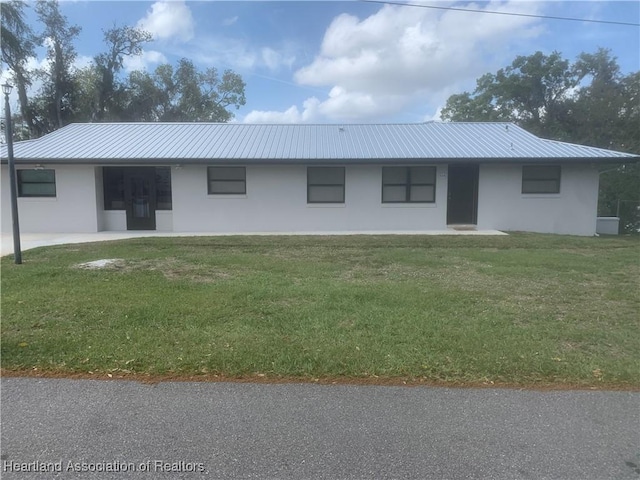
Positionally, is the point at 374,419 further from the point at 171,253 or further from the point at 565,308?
the point at 171,253

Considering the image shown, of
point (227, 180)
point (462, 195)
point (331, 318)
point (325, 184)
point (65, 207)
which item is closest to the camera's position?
point (331, 318)

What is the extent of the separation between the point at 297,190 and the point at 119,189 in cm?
652

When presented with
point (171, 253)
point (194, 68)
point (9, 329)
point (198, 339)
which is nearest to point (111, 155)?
point (171, 253)

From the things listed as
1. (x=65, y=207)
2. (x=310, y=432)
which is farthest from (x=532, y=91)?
(x=310, y=432)

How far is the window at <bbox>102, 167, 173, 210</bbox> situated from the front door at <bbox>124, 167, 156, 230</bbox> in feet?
0.54

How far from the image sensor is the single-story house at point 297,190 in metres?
16.1

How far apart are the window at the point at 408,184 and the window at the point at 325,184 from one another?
1.56m

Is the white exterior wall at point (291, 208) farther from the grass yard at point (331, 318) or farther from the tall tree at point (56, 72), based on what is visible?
the tall tree at point (56, 72)

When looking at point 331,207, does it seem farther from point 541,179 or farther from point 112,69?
point 112,69

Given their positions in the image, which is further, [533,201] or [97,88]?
[97,88]

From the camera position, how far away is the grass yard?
4152 millimetres

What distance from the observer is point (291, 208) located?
16.5 m

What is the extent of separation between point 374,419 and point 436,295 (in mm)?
3642

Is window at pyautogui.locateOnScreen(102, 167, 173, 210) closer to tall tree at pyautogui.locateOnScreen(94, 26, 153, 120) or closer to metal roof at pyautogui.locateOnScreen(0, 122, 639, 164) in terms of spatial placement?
metal roof at pyautogui.locateOnScreen(0, 122, 639, 164)
